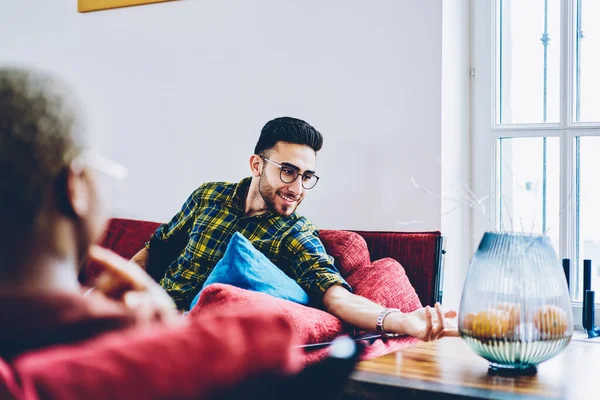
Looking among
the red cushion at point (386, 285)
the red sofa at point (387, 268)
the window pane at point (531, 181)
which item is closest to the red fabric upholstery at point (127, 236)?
the red sofa at point (387, 268)

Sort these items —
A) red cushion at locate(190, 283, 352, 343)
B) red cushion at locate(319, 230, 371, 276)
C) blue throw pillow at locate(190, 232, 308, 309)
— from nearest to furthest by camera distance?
1. red cushion at locate(190, 283, 352, 343)
2. blue throw pillow at locate(190, 232, 308, 309)
3. red cushion at locate(319, 230, 371, 276)

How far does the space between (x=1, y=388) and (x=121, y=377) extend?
0.32ft

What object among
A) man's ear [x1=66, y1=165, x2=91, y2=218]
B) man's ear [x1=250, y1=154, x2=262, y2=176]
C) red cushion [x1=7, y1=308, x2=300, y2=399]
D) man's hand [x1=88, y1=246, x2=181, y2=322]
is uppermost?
man's ear [x1=250, y1=154, x2=262, y2=176]

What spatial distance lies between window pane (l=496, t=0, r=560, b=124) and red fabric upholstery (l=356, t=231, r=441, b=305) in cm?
66

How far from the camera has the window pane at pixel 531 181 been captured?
8.18 ft

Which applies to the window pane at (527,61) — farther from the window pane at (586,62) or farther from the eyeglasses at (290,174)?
the eyeglasses at (290,174)

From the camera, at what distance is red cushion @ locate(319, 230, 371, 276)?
2.15 meters

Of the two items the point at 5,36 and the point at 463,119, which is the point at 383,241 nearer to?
the point at 463,119

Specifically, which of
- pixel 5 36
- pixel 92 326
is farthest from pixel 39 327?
A: pixel 5 36

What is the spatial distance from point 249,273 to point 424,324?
1.51ft

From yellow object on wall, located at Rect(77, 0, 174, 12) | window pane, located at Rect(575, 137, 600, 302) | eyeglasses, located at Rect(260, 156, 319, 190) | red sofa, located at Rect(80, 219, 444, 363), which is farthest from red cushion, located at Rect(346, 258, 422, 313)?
yellow object on wall, located at Rect(77, 0, 174, 12)

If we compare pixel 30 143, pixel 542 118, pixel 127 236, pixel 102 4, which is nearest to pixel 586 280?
pixel 542 118

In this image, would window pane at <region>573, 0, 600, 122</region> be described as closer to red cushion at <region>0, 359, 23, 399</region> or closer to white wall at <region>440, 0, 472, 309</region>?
white wall at <region>440, 0, 472, 309</region>

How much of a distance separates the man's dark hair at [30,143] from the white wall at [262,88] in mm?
1530
